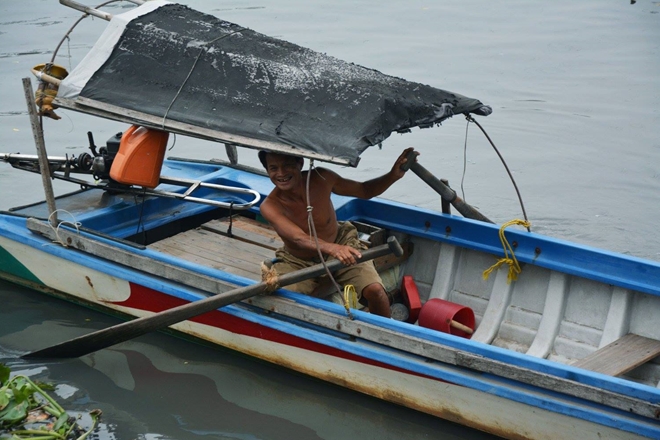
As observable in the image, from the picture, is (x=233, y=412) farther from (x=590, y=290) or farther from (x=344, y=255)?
(x=590, y=290)

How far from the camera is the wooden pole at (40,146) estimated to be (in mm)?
5316

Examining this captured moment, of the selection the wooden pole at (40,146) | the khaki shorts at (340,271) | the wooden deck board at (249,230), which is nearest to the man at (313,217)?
the khaki shorts at (340,271)

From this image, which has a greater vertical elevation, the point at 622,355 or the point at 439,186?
the point at 439,186

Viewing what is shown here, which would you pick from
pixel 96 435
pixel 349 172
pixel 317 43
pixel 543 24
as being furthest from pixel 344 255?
pixel 543 24

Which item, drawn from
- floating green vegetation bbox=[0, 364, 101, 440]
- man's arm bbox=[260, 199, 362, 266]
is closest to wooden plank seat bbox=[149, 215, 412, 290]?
man's arm bbox=[260, 199, 362, 266]

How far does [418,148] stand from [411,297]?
4.16 meters

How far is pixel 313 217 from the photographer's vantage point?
5.26 meters

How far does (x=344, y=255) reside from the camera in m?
4.82

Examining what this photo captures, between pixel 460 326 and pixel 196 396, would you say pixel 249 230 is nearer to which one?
pixel 196 396

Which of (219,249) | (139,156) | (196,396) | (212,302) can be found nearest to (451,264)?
(219,249)

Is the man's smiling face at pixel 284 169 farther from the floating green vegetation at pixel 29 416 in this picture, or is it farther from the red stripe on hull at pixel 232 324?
the floating green vegetation at pixel 29 416

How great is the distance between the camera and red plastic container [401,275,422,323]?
18.6 feet

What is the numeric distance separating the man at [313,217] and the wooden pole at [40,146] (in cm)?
142

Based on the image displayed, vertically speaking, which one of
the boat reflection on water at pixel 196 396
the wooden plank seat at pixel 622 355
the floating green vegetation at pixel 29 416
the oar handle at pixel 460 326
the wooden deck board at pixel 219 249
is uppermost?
the wooden deck board at pixel 219 249
